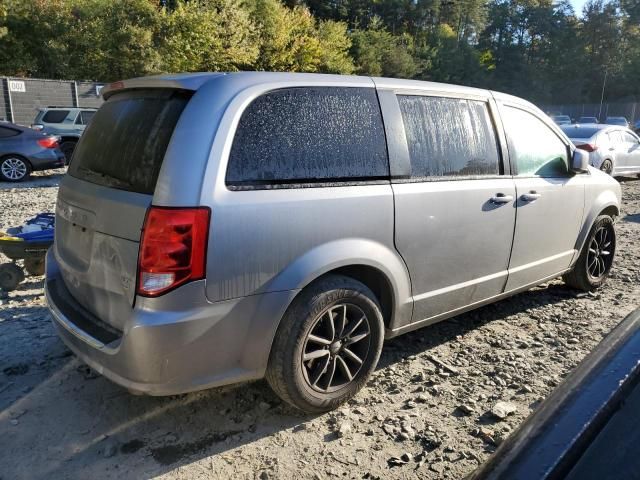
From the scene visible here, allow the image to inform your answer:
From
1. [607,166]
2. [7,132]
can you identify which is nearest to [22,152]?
[7,132]

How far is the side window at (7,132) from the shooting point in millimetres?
12102

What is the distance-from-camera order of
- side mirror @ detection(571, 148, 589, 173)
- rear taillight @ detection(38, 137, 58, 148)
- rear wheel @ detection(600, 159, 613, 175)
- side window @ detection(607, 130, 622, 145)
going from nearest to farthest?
side mirror @ detection(571, 148, 589, 173) < rear wheel @ detection(600, 159, 613, 175) < side window @ detection(607, 130, 622, 145) < rear taillight @ detection(38, 137, 58, 148)

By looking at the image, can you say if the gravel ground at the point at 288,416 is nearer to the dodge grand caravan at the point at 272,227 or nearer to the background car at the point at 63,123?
the dodge grand caravan at the point at 272,227

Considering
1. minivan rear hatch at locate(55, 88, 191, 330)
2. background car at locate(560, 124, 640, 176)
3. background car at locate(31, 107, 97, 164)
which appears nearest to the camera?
minivan rear hatch at locate(55, 88, 191, 330)

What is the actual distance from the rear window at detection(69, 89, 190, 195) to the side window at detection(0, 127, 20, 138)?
35.2ft

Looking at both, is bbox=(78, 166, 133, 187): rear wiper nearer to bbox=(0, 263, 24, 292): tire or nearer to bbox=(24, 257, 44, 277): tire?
bbox=(0, 263, 24, 292): tire

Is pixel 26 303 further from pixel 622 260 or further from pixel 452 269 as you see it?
pixel 622 260

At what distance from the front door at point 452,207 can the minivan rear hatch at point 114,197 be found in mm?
1376

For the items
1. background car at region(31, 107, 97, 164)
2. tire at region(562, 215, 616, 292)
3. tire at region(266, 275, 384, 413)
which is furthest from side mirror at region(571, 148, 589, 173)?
background car at region(31, 107, 97, 164)

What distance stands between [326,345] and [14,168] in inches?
467

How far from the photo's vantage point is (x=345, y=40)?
40969 mm

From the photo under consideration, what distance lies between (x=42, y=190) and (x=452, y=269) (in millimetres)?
10093

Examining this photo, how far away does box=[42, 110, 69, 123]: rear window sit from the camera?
1526cm

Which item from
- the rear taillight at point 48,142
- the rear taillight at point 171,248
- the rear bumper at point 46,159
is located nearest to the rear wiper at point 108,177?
the rear taillight at point 171,248
